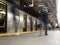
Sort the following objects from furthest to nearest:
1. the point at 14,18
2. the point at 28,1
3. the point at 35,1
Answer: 1. the point at 35,1
2. the point at 28,1
3. the point at 14,18

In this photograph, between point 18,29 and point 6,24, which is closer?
point 6,24

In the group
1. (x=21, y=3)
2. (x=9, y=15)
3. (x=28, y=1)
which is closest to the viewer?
(x=9, y=15)

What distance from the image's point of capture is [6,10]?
61.7ft

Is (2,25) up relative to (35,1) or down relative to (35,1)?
down

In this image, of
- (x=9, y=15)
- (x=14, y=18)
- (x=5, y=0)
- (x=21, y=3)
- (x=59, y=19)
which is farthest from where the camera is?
(x=59, y=19)

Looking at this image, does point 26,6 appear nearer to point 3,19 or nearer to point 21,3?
point 21,3

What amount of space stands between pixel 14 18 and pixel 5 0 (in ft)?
13.2

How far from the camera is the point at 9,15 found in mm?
19359

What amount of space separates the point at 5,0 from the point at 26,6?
361 inches

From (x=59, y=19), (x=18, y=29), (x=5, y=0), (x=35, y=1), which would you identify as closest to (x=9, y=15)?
(x=5, y=0)

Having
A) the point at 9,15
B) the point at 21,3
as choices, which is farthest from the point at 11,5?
the point at 21,3

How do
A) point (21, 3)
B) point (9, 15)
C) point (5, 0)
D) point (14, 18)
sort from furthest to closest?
point (21, 3) → point (14, 18) → point (9, 15) → point (5, 0)

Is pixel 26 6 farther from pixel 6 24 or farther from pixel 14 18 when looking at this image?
pixel 6 24

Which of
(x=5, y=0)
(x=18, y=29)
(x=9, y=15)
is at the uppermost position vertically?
(x=5, y=0)
